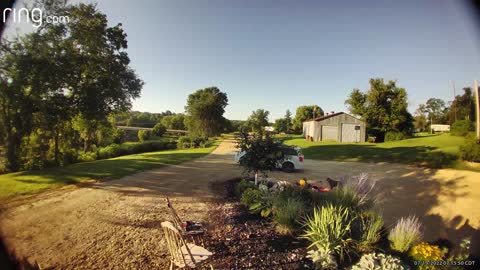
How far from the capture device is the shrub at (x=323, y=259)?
328 cm

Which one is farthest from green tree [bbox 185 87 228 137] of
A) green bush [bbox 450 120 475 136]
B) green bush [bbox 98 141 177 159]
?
green bush [bbox 450 120 475 136]

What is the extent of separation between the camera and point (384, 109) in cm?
2989

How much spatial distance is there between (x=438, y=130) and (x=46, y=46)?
32.5 m

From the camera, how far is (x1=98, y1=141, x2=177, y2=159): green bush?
2122 cm

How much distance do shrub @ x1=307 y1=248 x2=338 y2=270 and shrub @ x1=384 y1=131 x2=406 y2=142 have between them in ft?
103

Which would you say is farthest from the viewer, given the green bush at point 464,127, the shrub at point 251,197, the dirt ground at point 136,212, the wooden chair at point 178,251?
the green bush at point 464,127

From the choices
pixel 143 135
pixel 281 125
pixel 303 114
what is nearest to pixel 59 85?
pixel 143 135

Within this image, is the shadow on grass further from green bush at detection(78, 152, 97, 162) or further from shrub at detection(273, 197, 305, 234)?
green bush at detection(78, 152, 97, 162)

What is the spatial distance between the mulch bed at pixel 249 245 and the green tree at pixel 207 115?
36.7 meters

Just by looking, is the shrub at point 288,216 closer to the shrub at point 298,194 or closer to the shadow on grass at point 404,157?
the shrub at point 298,194

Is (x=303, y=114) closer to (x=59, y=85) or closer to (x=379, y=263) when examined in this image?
(x=59, y=85)

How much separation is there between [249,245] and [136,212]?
12.5 feet

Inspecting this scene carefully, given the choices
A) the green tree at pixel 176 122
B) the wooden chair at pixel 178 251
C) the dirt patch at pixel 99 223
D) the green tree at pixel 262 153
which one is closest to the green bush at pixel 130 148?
the dirt patch at pixel 99 223

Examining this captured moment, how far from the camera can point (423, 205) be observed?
7.61 metres
